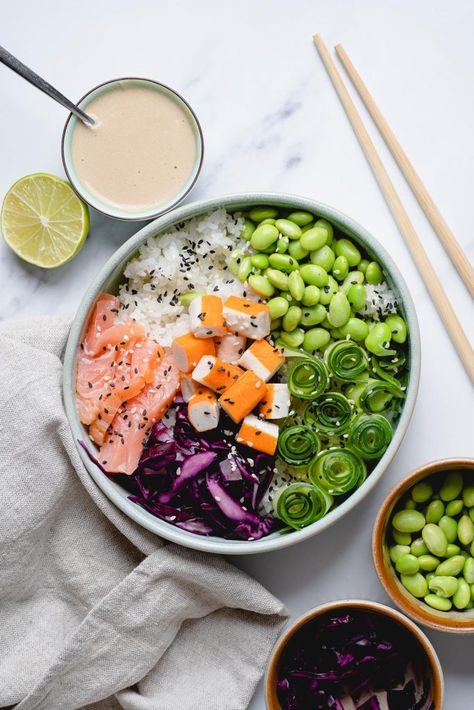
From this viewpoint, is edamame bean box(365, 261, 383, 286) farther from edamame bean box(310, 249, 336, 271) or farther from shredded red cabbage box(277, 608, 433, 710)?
shredded red cabbage box(277, 608, 433, 710)

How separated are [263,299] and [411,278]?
54 centimetres

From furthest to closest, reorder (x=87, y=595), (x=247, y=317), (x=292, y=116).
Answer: (x=292, y=116) < (x=87, y=595) < (x=247, y=317)

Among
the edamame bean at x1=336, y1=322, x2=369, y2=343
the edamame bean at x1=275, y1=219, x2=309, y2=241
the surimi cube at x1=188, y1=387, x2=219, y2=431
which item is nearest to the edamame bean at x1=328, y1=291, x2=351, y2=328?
the edamame bean at x1=336, y1=322, x2=369, y2=343

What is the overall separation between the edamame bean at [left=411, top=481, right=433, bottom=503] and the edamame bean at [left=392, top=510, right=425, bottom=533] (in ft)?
0.14

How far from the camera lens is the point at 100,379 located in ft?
7.66

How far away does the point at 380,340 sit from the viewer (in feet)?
7.26

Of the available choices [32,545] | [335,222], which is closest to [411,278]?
[335,222]

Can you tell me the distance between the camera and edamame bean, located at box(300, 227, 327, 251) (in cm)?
227

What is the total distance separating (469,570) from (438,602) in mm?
140

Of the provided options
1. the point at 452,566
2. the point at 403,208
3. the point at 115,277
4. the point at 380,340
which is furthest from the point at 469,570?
the point at 115,277

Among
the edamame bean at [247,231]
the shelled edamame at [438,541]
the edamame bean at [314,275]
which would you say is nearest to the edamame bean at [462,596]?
the shelled edamame at [438,541]

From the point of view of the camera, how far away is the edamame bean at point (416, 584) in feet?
7.50

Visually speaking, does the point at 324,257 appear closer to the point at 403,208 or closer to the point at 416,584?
Answer: the point at 403,208

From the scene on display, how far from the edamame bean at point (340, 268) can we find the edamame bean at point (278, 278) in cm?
16
